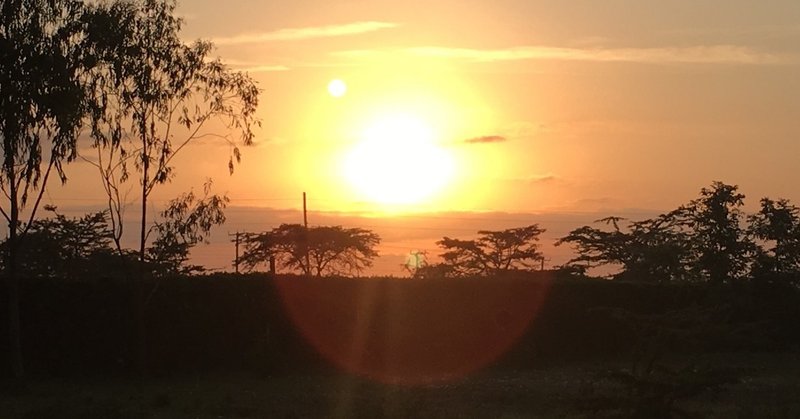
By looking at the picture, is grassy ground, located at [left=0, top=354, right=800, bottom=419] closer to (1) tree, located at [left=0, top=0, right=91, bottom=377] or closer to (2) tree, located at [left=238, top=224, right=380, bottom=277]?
(1) tree, located at [left=0, top=0, right=91, bottom=377]

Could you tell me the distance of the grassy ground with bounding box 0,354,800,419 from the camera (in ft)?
49.4

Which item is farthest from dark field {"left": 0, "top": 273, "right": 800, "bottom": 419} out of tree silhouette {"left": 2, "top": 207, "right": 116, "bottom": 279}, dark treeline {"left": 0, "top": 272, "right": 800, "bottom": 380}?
tree silhouette {"left": 2, "top": 207, "right": 116, "bottom": 279}

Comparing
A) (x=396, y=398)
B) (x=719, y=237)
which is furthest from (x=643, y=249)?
(x=396, y=398)

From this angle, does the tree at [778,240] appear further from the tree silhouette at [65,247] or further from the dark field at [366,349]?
the tree silhouette at [65,247]

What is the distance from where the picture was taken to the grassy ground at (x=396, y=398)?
15.1 metres

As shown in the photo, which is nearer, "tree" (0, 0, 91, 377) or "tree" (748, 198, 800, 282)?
"tree" (0, 0, 91, 377)

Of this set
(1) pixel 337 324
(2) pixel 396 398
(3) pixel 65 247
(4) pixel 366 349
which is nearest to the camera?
(2) pixel 396 398

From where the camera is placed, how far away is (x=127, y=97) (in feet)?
79.9

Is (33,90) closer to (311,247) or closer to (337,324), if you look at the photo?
(337,324)

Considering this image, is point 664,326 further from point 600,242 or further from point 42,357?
point 600,242

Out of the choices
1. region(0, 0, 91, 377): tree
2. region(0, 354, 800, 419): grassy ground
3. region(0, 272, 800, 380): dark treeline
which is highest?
region(0, 0, 91, 377): tree

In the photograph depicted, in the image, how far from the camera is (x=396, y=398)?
1955 centimetres

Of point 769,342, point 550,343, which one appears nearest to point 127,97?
point 550,343

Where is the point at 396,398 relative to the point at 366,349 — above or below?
below
